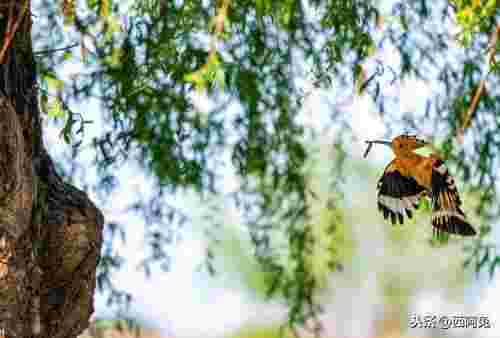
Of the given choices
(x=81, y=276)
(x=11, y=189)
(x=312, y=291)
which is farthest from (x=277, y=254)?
(x=11, y=189)

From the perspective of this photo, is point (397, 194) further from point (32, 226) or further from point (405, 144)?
point (32, 226)

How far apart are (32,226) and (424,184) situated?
0.73 m

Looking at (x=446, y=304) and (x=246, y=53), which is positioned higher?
(x=246, y=53)

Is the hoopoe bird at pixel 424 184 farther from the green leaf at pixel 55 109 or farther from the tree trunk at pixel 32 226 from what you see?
the tree trunk at pixel 32 226

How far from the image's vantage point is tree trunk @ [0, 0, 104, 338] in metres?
1.58

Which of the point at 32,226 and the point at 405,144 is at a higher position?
the point at 405,144

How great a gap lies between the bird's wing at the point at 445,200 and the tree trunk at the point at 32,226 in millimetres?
689

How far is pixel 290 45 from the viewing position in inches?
93.8

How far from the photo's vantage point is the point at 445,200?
1460 millimetres

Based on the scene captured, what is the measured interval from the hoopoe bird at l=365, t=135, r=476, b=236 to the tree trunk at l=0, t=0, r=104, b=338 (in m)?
0.63

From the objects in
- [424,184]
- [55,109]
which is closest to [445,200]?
[424,184]

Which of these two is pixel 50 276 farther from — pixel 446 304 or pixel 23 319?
pixel 446 304

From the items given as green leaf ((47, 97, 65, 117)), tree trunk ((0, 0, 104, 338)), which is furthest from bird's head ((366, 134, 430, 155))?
tree trunk ((0, 0, 104, 338))

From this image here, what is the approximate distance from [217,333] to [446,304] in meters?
2.29
